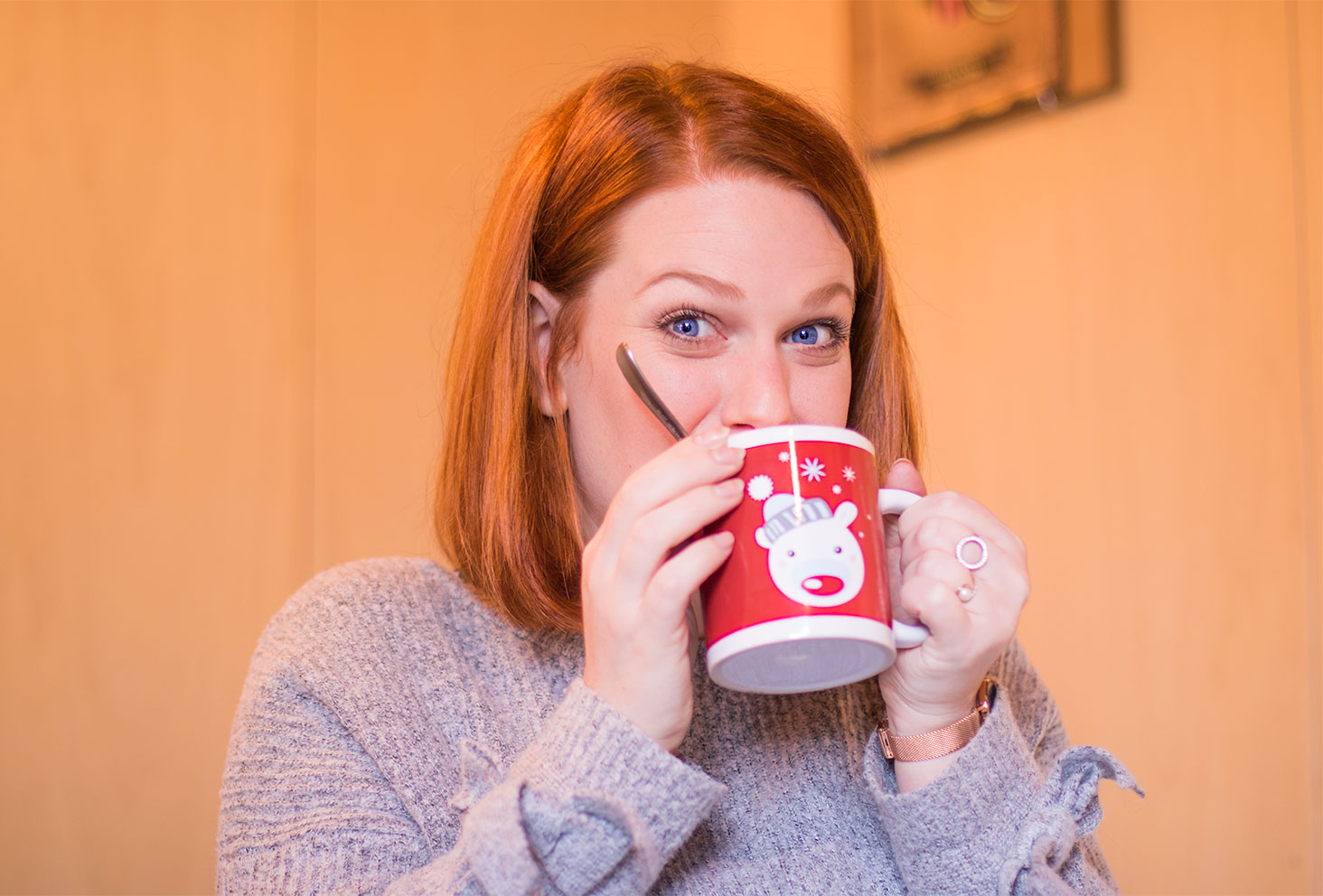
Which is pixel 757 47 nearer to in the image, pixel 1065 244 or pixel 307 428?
pixel 1065 244

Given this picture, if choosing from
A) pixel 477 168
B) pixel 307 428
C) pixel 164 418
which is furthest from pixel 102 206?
pixel 477 168

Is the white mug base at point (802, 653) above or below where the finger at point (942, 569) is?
below

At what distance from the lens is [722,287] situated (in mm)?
926

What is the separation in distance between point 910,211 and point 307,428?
3.95 ft

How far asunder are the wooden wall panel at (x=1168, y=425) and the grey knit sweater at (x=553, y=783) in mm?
631

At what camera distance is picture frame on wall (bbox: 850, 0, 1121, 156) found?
182 centimetres

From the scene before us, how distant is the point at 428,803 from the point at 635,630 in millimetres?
315

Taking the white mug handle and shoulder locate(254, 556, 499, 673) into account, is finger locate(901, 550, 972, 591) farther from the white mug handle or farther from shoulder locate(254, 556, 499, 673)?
shoulder locate(254, 556, 499, 673)

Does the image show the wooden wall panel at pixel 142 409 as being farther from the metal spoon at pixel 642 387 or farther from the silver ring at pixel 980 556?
the silver ring at pixel 980 556

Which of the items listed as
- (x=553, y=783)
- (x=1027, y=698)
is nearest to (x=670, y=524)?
(x=553, y=783)

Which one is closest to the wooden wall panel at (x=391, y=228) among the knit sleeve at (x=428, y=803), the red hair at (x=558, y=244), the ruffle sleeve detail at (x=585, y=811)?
the red hair at (x=558, y=244)

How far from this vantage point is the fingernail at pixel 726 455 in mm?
727

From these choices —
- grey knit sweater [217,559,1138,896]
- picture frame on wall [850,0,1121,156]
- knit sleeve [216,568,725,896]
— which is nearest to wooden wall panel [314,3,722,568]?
picture frame on wall [850,0,1121,156]

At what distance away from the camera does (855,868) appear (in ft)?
3.18
